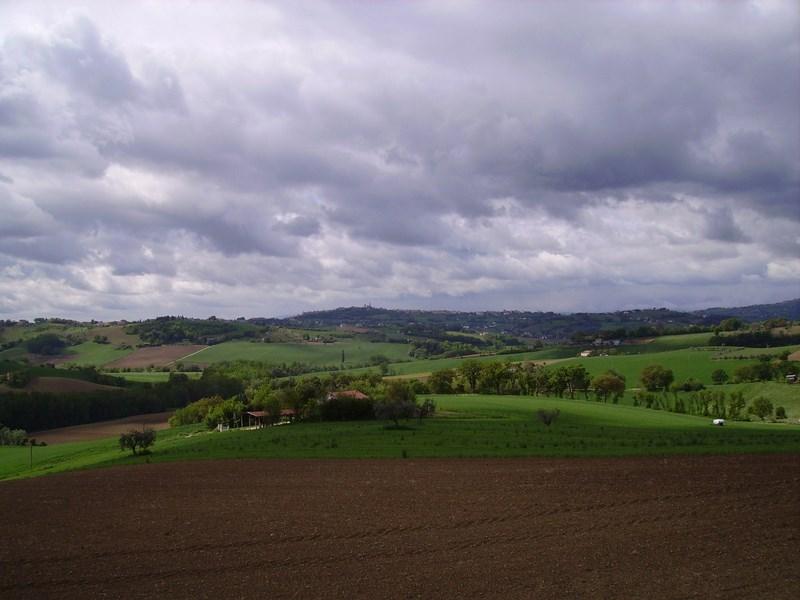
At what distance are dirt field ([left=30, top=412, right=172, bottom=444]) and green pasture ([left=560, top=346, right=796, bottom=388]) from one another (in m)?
82.0

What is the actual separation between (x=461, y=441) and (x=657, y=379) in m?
76.7

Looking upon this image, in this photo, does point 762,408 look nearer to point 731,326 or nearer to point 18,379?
point 731,326

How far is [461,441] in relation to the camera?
192 feet

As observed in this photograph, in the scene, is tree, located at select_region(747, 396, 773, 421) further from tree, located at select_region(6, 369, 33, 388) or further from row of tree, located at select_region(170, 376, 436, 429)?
tree, located at select_region(6, 369, 33, 388)

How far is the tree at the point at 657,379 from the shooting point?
12197 cm

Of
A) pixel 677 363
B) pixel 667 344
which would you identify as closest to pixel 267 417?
pixel 677 363

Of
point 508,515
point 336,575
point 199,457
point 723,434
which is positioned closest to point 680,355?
point 723,434

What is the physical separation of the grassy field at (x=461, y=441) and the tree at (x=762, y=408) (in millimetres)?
16499

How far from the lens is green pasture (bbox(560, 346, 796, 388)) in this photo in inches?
4914

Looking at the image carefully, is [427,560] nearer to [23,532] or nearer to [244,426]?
[23,532]

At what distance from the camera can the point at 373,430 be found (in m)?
70.1

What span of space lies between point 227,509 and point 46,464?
42352 millimetres

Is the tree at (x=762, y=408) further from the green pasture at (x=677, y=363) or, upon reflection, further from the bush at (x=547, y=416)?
the bush at (x=547, y=416)

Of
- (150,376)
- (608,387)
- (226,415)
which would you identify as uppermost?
(150,376)
